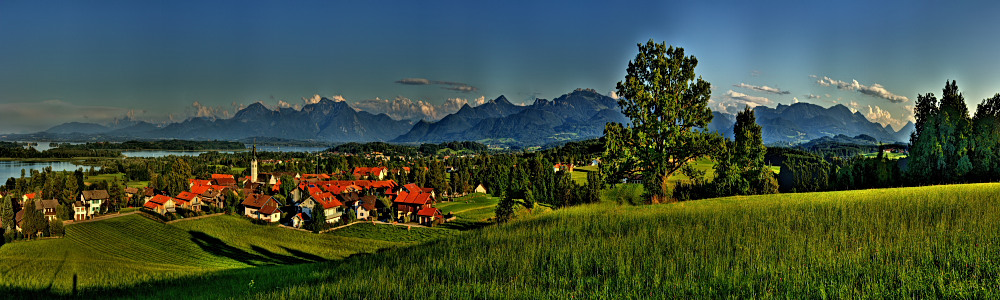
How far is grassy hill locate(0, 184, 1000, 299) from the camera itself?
187 inches

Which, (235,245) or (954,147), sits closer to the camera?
(954,147)

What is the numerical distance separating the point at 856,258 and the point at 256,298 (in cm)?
777

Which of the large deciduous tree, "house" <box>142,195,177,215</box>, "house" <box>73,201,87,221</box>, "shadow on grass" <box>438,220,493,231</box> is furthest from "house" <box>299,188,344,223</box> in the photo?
the large deciduous tree

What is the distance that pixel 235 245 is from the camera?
145 ft

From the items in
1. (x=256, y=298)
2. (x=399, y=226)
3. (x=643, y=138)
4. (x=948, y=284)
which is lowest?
(x=399, y=226)

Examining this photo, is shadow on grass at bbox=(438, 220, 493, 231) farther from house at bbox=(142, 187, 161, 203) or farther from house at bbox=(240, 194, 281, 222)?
house at bbox=(142, 187, 161, 203)

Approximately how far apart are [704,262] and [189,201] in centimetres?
9673

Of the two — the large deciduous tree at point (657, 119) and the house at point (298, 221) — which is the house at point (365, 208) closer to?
the house at point (298, 221)

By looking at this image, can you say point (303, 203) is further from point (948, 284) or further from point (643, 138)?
point (948, 284)

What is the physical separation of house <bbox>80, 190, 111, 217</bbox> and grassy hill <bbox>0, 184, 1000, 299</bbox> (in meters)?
91.0

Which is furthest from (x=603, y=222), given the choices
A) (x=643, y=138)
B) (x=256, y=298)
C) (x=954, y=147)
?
(x=954, y=147)

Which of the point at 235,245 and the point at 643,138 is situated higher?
the point at 643,138

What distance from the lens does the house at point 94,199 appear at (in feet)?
245

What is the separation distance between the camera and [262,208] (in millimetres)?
67812
